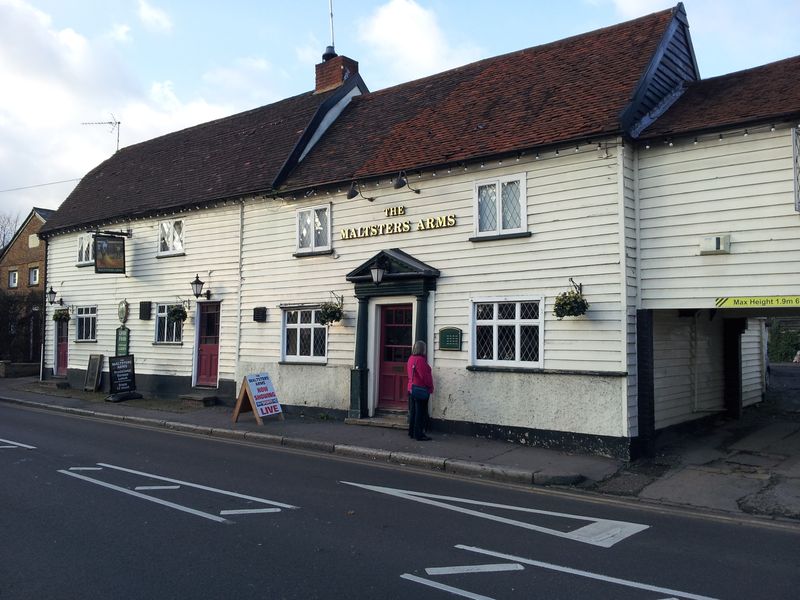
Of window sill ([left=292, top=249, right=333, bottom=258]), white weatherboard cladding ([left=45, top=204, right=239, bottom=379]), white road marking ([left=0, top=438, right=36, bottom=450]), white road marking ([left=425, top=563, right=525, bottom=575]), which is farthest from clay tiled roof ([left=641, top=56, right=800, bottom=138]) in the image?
white road marking ([left=0, top=438, right=36, bottom=450])

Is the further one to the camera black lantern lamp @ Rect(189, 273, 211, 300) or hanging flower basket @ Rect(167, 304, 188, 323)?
hanging flower basket @ Rect(167, 304, 188, 323)

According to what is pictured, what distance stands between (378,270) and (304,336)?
3.16 m

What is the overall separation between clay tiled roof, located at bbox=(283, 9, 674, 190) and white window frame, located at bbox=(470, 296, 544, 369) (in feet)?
8.84

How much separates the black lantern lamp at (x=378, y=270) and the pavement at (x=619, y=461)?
3001 millimetres

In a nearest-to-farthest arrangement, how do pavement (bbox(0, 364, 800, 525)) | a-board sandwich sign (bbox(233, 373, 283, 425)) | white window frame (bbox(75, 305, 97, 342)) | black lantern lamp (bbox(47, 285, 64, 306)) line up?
pavement (bbox(0, 364, 800, 525)) < a-board sandwich sign (bbox(233, 373, 283, 425)) < white window frame (bbox(75, 305, 97, 342)) < black lantern lamp (bbox(47, 285, 64, 306))

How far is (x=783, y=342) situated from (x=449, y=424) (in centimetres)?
2765

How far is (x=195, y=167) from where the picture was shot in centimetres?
1984

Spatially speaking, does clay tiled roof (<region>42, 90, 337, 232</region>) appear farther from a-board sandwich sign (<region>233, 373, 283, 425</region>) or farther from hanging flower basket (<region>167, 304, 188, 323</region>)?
a-board sandwich sign (<region>233, 373, 283, 425</region>)

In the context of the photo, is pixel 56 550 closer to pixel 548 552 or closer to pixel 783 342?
pixel 548 552

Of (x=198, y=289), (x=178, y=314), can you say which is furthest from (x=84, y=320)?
(x=198, y=289)

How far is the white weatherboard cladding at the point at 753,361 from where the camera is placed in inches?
617

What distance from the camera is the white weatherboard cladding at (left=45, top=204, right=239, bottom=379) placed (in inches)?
676

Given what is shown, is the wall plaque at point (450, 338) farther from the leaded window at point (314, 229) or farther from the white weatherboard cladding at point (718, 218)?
the leaded window at point (314, 229)

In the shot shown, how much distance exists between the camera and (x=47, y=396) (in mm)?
19344
